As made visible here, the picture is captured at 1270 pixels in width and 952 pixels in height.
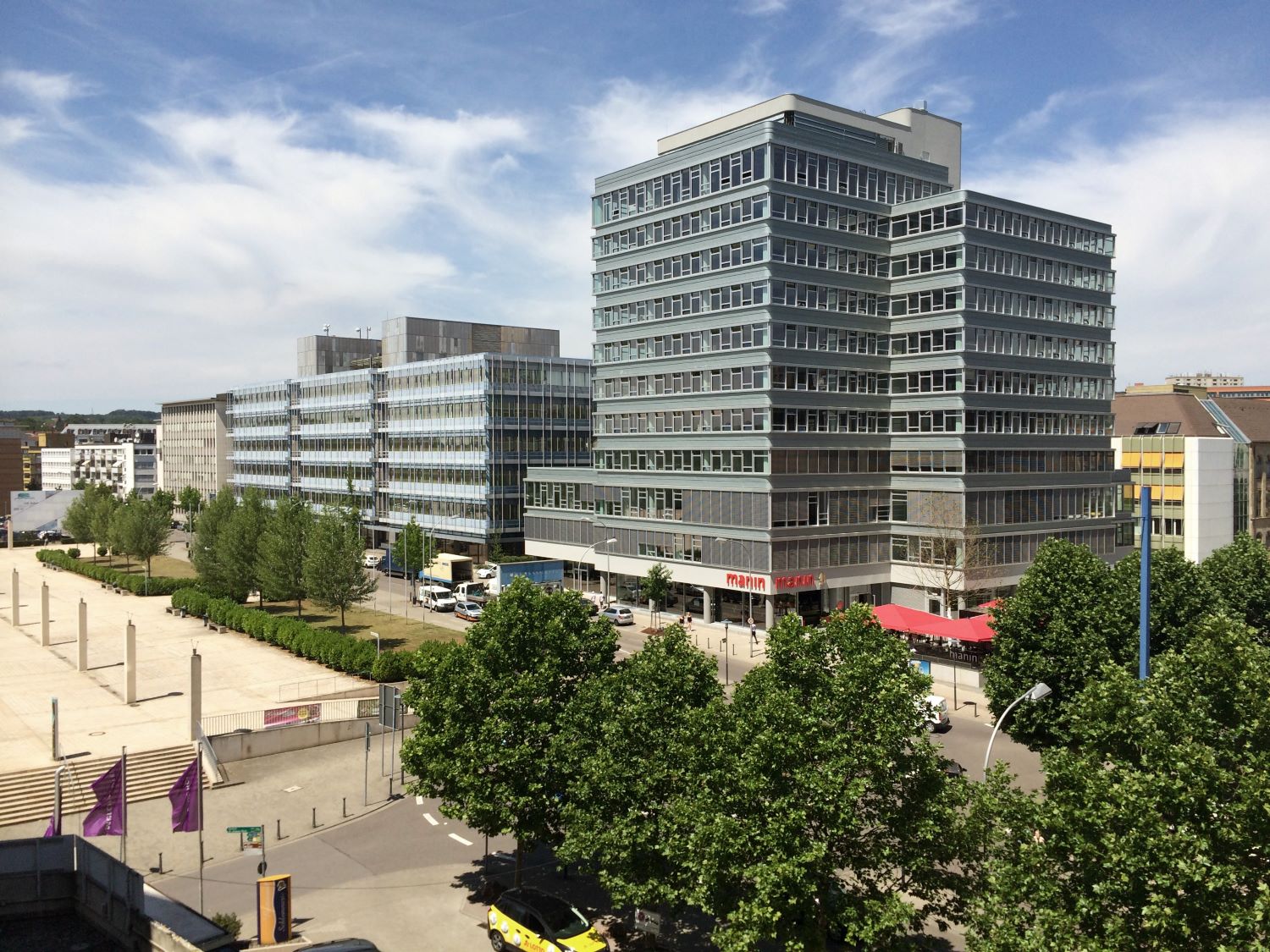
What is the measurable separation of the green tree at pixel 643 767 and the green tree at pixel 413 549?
6977cm

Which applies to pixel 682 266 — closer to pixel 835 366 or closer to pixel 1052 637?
pixel 835 366

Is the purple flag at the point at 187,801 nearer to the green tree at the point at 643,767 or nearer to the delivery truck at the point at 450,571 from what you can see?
the green tree at the point at 643,767

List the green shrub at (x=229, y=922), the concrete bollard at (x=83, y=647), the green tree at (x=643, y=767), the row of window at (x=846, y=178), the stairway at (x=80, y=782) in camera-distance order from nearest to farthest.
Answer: the green tree at (x=643, y=767)
the green shrub at (x=229, y=922)
the stairway at (x=80, y=782)
the concrete bollard at (x=83, y=647)
the row of window at (x=846, y=178)

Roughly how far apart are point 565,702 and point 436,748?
4.15 m

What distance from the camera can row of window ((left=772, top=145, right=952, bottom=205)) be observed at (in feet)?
237

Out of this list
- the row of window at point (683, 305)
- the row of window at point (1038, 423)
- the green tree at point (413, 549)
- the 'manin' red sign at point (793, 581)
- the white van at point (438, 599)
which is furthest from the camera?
the green tree at point (413, 549)

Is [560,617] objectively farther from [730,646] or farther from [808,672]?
[730,646]

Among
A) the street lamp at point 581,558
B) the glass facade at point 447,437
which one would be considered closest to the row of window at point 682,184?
the glass facade at point 447,437

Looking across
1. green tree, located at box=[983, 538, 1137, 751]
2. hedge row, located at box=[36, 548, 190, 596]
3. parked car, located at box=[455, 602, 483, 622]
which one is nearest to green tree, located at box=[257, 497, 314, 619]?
parked car, located at box=[455, 602, 483, 622]

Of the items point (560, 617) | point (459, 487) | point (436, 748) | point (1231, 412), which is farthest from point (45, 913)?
point (1231, 412)

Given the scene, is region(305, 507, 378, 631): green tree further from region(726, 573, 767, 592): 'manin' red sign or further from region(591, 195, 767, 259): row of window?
region(591, 195, 767, 259): row of window

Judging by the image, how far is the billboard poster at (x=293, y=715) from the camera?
4797 cm

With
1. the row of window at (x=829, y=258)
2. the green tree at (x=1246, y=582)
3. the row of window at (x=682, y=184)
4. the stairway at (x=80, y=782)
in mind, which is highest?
the row of window at (x=682, y=184)

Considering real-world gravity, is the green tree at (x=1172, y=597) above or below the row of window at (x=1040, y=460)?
below
